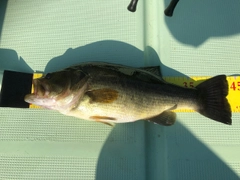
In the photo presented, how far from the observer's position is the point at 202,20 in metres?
2.40

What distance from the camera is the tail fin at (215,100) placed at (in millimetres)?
1954

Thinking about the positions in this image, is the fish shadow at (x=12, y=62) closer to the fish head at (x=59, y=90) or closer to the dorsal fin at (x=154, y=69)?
the fish head at (x=59, y=90)

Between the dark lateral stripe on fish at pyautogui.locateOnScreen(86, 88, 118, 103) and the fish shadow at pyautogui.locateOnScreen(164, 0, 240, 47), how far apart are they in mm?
958

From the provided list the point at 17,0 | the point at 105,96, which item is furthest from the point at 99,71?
A: the point at 17,0

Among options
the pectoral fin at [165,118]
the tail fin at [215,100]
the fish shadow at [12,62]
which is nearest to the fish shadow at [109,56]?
the fish shadow at [12,62]

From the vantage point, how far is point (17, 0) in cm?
248

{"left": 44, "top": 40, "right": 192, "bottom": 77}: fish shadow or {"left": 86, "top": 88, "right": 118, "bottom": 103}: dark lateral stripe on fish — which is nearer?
{"left": 86, "top": 88, "right": 118, "bottom": 103}: dark lateral stripe on fish

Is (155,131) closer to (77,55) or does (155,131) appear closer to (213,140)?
(213,140)

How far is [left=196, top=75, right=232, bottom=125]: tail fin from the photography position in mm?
1954

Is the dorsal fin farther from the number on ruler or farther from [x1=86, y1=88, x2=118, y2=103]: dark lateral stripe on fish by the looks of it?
the number on ruler

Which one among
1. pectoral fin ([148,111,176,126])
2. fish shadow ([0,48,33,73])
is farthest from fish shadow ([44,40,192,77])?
pectoral fin ([148,111,176,126])

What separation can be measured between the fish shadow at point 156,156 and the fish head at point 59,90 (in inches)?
20.4

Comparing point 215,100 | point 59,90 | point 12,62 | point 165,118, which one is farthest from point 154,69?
point 12,62

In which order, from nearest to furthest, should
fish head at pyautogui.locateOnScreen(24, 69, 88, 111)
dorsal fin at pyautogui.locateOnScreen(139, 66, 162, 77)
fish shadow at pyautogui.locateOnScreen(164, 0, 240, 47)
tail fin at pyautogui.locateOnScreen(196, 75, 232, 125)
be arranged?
fish head at pyautogui.locateOnScreen(24, 69, 88, 111), tail fin at pyautogui.locateOnScreen(196, 75, 232, 125), dorsal fin at pyautogui.locateOnScreen(139, 66, 162, 77), fish shadow at pyautogui.locateOnScreen(164, 0, 240, 47)
